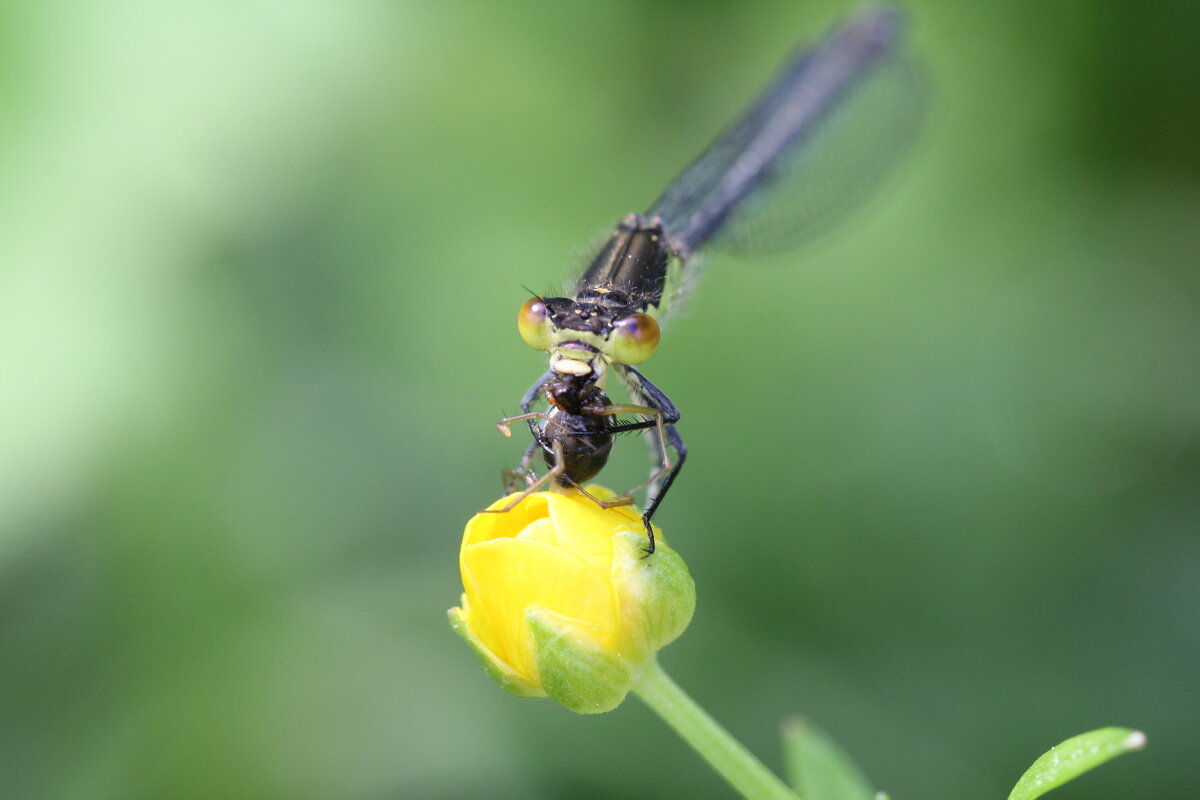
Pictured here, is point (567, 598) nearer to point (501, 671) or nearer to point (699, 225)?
point (501, 671)

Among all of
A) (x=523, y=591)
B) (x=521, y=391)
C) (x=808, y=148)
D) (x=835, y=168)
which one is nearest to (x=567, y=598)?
(x=523, y=591)

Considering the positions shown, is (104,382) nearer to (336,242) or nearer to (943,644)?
(336,242)

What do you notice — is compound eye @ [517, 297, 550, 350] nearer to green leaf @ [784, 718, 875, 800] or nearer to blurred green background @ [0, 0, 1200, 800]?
green leaf @ [784, 718, 875, 800]

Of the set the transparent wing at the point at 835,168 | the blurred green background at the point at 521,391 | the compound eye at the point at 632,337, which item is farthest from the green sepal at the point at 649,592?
the transparent wing at the point at 835,168

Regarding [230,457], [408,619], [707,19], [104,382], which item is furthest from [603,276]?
[707,19]

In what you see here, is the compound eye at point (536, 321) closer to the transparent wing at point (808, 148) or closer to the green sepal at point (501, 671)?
the green sepal at point (501, 671)

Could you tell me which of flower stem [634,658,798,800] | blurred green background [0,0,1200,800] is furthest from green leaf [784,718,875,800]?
blurred green background [0,0,1200,800]
